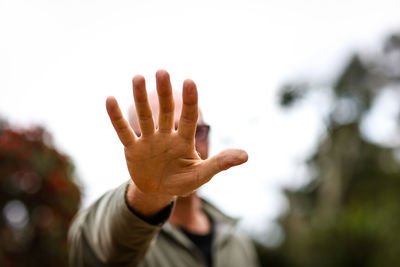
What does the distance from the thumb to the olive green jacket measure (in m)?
0.37

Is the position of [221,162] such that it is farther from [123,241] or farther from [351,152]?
[351,152]

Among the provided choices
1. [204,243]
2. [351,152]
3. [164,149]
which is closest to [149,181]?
[164,149]

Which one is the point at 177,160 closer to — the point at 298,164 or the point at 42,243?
the point at 42,243

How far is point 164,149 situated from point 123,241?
0.48 m

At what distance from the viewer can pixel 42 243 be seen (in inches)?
348

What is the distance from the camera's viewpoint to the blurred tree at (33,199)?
8.71 m

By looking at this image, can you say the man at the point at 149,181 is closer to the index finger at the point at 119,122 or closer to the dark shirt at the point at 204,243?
the index finger at the point at 119,122

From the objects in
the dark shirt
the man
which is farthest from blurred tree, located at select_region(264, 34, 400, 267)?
the man

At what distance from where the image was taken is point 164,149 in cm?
153

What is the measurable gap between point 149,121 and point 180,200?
1.26m

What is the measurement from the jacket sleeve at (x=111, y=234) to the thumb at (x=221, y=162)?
34 centimetres

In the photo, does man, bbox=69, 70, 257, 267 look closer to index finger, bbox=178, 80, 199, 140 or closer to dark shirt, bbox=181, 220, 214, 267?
index finger, bbox=178, 80, 199, 140

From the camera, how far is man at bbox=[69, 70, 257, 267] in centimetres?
147

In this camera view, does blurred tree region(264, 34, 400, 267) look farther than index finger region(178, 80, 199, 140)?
Yes
